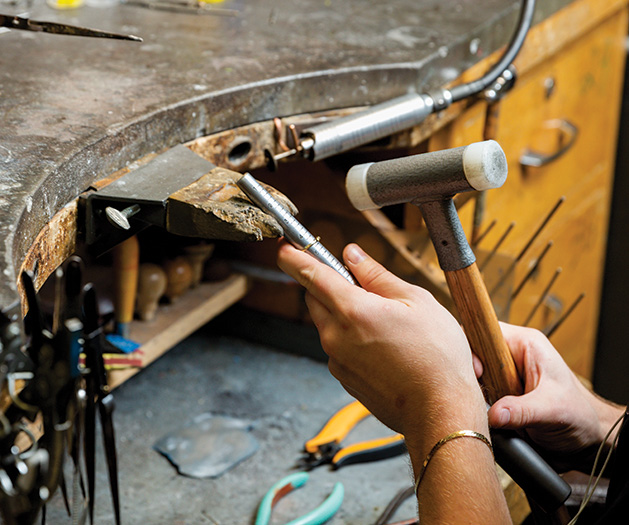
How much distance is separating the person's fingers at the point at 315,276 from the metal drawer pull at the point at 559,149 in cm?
123

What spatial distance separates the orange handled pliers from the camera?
1305 millimetres

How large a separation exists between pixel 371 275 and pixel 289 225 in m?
0.11

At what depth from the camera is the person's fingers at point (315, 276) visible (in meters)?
0.76

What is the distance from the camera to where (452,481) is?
2.40ft

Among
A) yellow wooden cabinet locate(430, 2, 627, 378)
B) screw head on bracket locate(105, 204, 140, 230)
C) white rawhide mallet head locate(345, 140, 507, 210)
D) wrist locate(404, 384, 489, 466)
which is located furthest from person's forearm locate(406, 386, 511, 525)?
yellow wooden cabinet locate(430, 2, 627, 378)

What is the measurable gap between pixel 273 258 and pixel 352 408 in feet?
1.61

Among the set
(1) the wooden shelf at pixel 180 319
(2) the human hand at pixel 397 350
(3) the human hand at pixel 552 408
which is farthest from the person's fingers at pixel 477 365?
(1) the wooden shelf at pixel 180 319

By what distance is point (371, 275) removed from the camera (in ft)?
2.76

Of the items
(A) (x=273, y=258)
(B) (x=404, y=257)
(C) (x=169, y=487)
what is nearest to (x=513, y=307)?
(B) (x=404, y=257)

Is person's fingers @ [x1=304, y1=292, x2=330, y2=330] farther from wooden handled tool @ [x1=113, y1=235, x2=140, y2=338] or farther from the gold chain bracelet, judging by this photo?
wooden handled tool @ [x1=113, y1=235, x2=140, y2=338]

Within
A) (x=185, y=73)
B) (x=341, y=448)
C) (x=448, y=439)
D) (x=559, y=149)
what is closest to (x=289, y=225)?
(x=448, y=439)

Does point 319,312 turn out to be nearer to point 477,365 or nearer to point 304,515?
point 477,365

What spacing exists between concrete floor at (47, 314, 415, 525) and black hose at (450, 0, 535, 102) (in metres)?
0.68

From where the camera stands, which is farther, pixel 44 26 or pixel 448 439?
pixel 44 26
